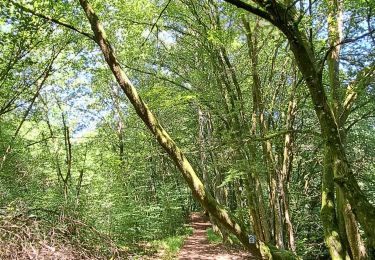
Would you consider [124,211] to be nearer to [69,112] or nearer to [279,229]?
[279,229]

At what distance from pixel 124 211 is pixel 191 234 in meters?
8.29

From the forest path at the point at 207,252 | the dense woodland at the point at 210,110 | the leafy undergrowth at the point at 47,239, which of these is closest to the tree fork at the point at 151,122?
the dense woodland at the point at 210,110

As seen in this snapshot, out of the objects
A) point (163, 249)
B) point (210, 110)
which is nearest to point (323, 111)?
point (210, 110)

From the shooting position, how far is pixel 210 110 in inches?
476

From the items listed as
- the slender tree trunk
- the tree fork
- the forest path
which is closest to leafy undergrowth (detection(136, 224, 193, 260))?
the forest path

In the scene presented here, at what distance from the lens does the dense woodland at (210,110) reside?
17.4ft

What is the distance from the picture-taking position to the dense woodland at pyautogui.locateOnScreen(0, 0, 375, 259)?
532cm

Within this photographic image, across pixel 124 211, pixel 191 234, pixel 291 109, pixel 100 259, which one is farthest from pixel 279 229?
pixel 191 234

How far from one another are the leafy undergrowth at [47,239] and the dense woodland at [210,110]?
1.2 inches

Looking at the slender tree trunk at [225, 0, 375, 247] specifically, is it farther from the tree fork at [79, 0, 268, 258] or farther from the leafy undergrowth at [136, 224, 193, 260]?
the leafy undergrowth at [136, 224, 193, 260]

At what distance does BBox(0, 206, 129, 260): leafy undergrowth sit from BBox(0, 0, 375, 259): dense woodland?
30mm

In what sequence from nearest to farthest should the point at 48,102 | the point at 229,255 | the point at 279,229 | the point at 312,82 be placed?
the point at 312,82
the point at 279,229
the point at 229,255
the point at 48,102

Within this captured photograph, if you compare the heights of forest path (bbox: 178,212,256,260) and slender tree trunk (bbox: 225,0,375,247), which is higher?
slender tree trunk (bbox: 225,0,375,247)

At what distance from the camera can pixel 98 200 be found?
15.9 m
